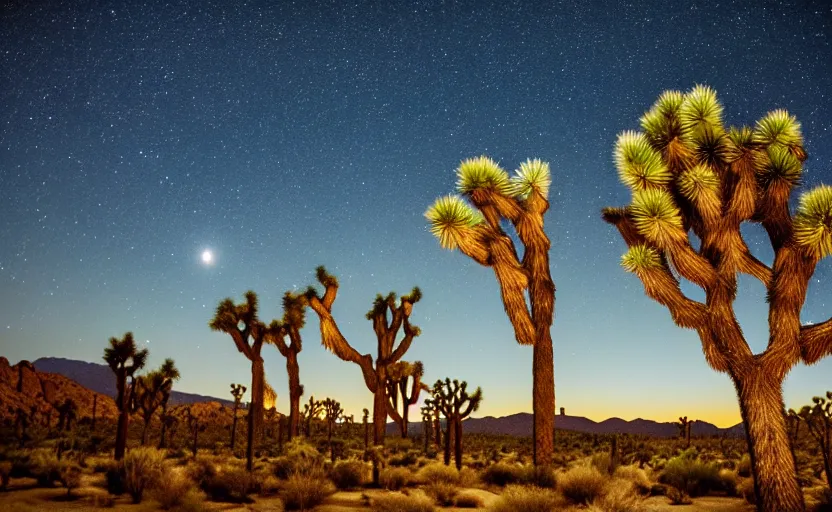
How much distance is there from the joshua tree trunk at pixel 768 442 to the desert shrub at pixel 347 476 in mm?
8373

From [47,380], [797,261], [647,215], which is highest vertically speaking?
[647,215]

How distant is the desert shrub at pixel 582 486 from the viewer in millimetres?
10336

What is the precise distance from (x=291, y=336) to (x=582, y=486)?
1946cm

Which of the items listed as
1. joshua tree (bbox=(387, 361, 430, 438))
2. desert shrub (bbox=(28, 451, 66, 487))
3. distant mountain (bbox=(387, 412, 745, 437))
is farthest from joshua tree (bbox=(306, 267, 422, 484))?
distant mountain (bbox=(387, 412, 745, 437))

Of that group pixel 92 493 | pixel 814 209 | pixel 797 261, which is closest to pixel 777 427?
pixel 797 261

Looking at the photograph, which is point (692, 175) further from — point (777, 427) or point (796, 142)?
point (777, 427)

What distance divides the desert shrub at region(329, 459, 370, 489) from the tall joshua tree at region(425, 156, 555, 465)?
432cm

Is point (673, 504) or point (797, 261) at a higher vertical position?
point (797, 261)

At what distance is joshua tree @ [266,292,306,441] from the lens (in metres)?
27.0

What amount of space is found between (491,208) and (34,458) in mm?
13705

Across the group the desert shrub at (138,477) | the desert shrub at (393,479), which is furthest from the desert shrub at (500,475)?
the desert shrub at (138,477)

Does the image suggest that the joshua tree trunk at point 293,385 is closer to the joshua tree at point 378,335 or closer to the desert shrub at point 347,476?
the joshua tree at point 378,335

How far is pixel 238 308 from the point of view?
25703 mm

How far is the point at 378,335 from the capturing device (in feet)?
81.8
